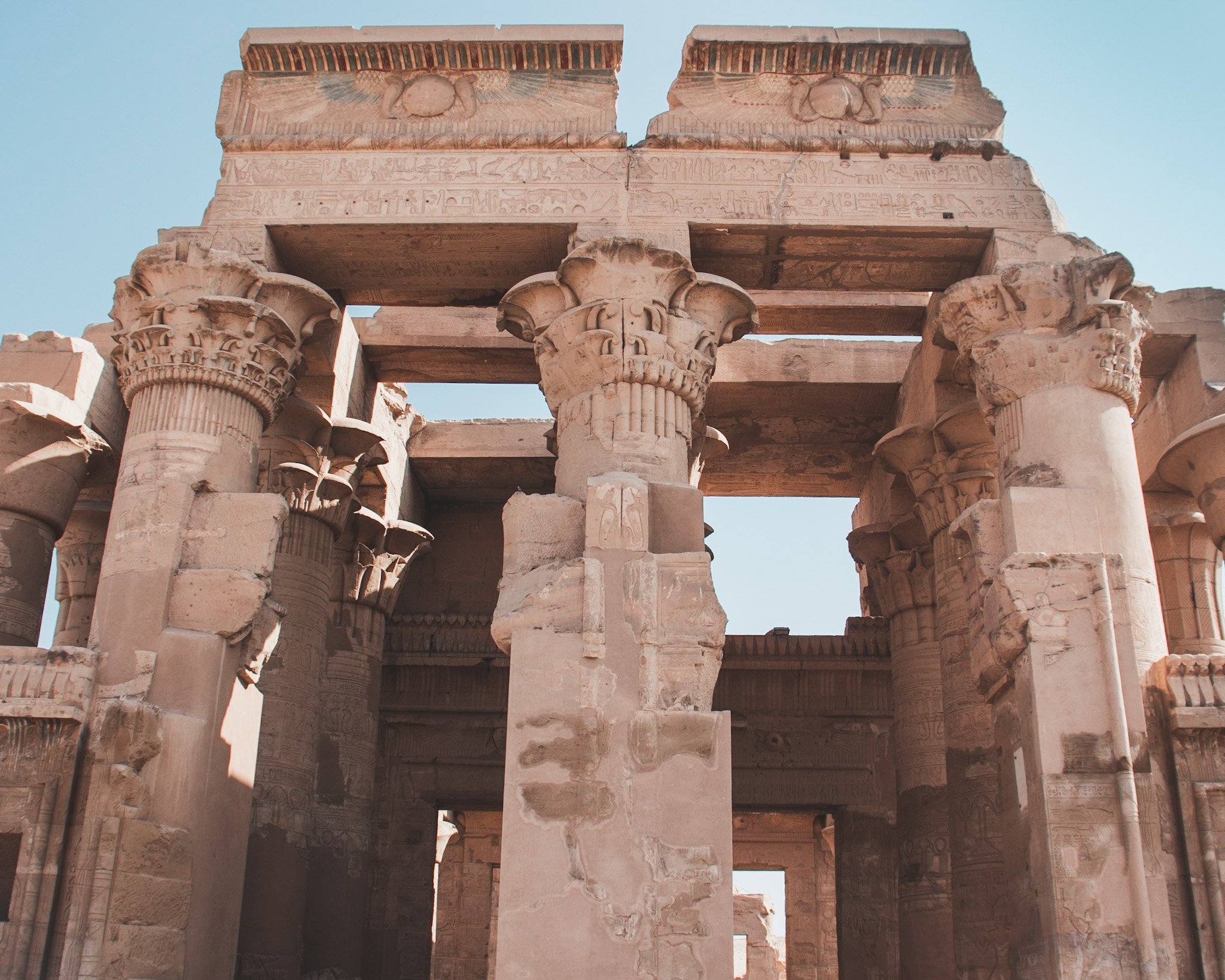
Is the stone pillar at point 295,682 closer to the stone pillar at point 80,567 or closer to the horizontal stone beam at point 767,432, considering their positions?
the horizontal stone beam at point 767,432

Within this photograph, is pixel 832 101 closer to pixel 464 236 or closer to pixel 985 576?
pixel 464 236

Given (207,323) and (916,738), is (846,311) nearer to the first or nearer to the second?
(916,738)

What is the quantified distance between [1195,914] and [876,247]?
5209mm

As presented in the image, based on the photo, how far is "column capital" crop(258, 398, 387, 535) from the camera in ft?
35.1

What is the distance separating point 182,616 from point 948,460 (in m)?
6.45

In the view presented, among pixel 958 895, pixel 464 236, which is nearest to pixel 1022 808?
pixel 958 895

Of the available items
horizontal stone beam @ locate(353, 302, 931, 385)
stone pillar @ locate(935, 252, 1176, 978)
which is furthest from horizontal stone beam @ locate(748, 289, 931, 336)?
stone pillar @ locate(935, 252, 1176, 978)

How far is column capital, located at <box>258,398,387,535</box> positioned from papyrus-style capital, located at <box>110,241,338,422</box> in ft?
4.41

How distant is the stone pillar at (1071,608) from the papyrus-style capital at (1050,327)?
1cm

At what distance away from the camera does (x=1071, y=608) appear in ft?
25.3

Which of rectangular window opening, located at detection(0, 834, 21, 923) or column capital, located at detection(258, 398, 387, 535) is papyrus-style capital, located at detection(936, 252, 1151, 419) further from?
rectangular window opening, located at detection(0, 834, 21, 923)

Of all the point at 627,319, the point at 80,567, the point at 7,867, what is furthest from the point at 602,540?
the point at 80,567

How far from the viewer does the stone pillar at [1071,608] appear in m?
7.02

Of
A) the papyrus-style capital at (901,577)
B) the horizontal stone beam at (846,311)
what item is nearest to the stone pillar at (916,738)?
the papyrus-style capital at (901,577)
